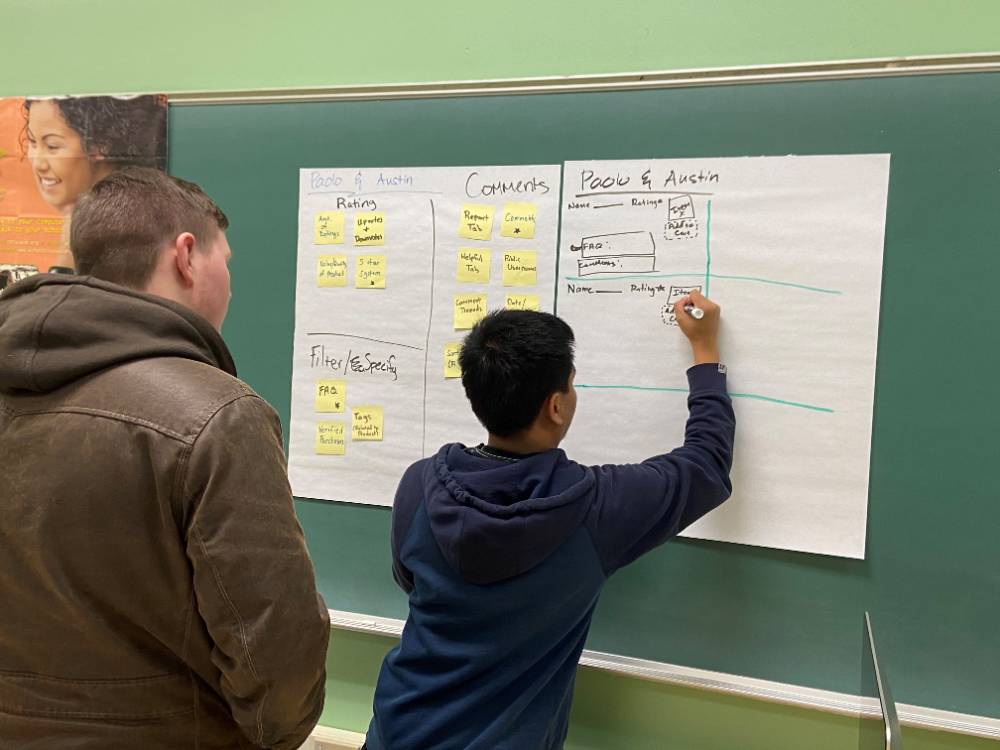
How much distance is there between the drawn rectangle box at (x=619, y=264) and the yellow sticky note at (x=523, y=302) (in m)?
0.12

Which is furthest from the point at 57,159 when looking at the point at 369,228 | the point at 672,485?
the point at 672,485

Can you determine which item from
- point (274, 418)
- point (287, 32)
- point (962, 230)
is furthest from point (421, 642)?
point (287, 32)

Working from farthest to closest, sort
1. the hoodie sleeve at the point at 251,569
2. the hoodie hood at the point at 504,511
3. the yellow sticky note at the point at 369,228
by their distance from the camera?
the yellow sticky note at the point at 369,228 < the hoodie hood at the point at 504,511 < the hoodie sleeve at the point at 251,569

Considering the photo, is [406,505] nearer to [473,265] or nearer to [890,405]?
[473,265]

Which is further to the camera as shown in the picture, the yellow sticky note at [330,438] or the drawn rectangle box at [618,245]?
the yellow sticky note at [330,438]

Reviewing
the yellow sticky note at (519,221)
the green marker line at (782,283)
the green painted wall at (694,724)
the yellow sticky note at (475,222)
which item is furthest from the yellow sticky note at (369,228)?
the green painted wall at (694,724)

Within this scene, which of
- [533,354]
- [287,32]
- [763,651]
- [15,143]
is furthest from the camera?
[15,143]

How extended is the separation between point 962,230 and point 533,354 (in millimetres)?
866

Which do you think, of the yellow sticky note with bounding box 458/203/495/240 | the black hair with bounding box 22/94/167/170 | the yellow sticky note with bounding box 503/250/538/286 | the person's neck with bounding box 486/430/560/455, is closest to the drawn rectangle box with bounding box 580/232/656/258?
the yellow sticky note with bounding box 503/250/538/286

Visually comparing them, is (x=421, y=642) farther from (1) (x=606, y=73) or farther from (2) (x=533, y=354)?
(1) (x=606, y=73)

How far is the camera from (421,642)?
128cm

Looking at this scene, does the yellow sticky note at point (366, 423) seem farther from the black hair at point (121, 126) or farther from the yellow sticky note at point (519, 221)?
the black hair at point (121, 126)

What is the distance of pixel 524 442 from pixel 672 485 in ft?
0.92

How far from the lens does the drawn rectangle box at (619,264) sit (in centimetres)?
153
